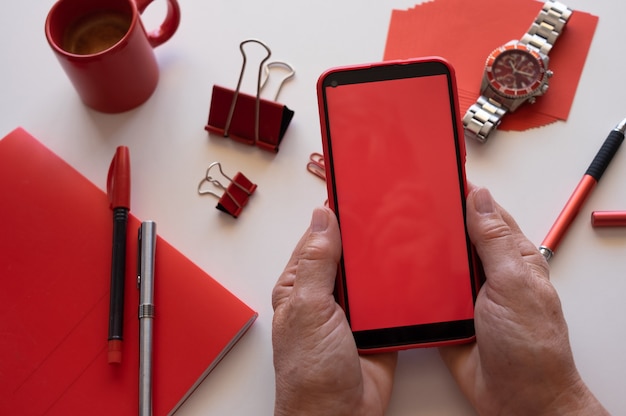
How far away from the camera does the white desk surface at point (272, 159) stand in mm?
738

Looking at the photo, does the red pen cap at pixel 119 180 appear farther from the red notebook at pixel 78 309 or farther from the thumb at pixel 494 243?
the thumb at pixel 494 243

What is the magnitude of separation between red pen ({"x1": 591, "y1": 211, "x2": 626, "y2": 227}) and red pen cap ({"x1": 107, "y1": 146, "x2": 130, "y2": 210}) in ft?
1.96

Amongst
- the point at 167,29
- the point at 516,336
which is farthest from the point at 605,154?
the point at 167,29

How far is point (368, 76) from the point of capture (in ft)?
2.26

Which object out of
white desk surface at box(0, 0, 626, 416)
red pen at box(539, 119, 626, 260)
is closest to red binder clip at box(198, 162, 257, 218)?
white desk surface at box(0, 0, 626, 416)

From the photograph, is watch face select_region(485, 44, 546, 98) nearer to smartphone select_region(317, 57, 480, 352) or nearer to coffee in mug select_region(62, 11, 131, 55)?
smartphone select_region(317, 57, 480, 352)

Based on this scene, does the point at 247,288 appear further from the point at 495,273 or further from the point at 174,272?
the point at 495,273

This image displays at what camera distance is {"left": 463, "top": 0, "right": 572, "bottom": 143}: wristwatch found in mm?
794

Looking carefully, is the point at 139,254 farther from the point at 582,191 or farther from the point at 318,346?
the point at 582,191

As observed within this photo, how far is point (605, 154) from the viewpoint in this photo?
78cm

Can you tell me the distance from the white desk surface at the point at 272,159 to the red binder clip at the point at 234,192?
12 mm

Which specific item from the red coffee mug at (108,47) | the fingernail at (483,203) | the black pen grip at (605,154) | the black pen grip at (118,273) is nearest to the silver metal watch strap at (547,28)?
the black pen grip at (605,154)

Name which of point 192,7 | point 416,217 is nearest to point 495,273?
point 416,217

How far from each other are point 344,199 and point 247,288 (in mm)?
187
